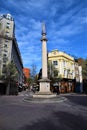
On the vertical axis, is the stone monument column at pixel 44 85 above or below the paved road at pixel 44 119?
above

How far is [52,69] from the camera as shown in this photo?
39.8m

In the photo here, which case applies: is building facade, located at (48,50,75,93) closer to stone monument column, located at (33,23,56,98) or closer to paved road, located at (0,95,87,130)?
stone monument column, located at (33,23,56,98)

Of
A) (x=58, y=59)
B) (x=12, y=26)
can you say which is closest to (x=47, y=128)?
(x=58, y=59)

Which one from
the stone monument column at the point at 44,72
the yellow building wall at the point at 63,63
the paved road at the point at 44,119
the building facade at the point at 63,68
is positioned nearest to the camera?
the paved road at the point at 44,119

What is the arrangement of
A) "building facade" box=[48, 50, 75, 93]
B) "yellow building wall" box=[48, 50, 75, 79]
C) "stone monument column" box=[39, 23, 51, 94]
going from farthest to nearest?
1. "yellow building wall" box=[48, 50, 75, 79]
2. "building facade" box=[48, 50, 75, 93]
3. "stone monument column" box=[39, 23, 51, 94]

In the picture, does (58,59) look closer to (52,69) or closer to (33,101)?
(52,69)

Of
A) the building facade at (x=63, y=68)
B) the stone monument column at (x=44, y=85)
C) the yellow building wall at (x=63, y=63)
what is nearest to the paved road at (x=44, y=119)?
the stone monument column at (x=44, y=85)

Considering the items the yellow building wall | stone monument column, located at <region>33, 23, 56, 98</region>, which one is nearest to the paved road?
stone monument column, located at <region>33, 23, 56, 98</region>

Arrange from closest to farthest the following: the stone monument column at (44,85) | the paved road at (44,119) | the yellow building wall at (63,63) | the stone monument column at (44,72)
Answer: the paved road at (44,119)
the stone monument column at (44,85)
the stone monument column at (44,72)
the yellow building wall at (63,63)

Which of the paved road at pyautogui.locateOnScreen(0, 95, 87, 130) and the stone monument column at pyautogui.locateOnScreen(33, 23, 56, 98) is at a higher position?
the stone monument column at pyautogui.locateOnScreen(33, 23, 56, 98)

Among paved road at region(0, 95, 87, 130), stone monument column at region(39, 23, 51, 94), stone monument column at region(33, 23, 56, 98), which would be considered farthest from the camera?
stone monument column at region(39, 23, 51, 94)

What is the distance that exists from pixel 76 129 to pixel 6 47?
46.5 m

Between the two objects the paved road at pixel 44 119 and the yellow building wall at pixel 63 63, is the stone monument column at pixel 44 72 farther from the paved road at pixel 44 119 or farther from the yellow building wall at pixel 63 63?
the yellow building wall at pixel 63 63

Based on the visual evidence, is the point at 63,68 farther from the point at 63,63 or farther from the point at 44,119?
the point at 44,119
